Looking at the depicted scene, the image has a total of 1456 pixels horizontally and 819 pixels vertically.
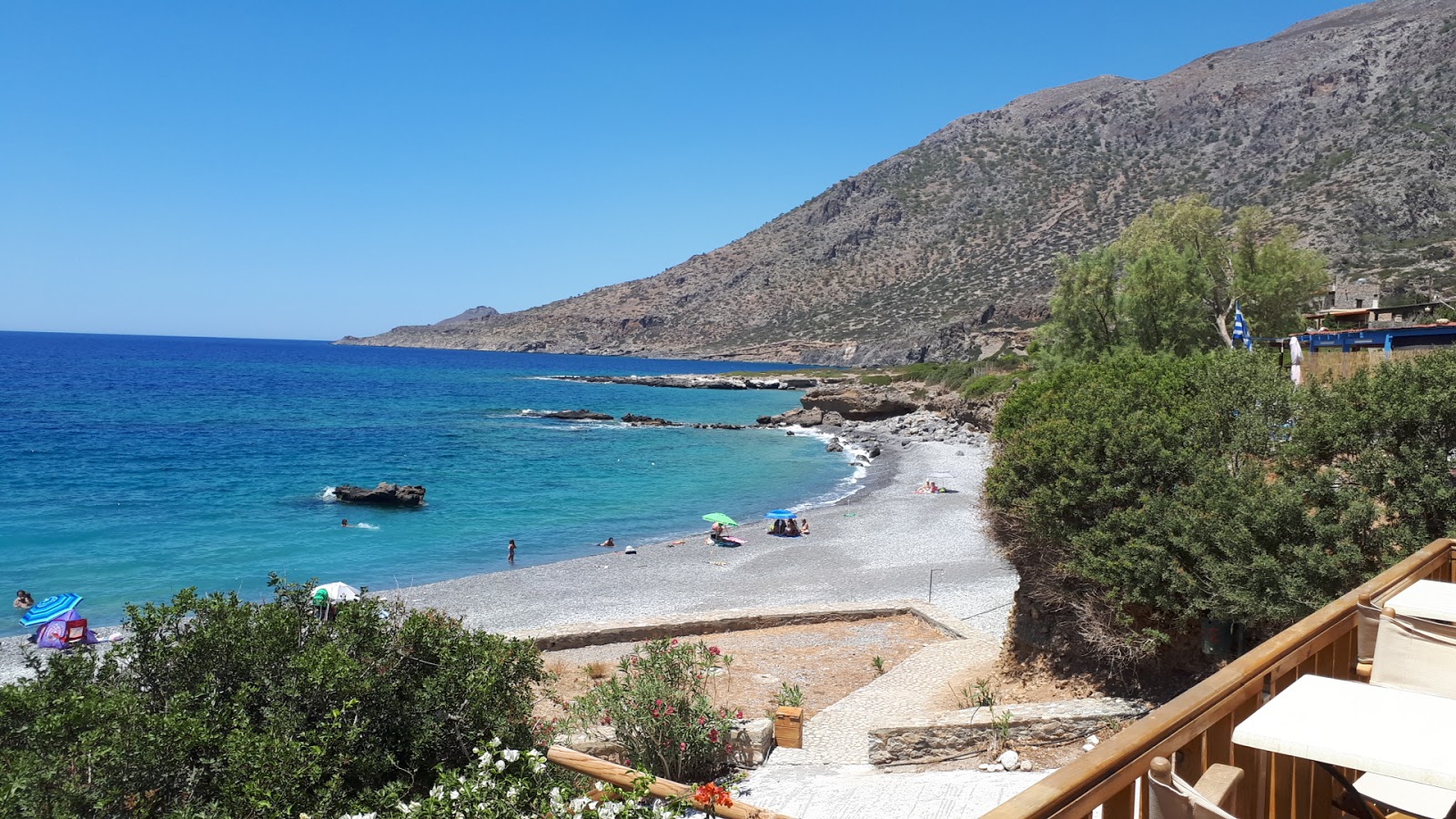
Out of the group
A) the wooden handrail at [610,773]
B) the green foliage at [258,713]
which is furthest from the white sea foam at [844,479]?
the green foliage at [258,713]

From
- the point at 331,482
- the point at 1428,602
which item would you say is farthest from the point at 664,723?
the point at 331,482

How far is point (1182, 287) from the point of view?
2633 cm

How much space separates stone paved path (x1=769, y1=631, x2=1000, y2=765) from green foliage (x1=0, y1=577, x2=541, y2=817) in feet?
17.1

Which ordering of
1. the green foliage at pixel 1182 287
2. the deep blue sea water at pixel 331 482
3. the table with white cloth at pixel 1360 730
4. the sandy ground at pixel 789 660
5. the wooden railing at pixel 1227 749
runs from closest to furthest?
the wooden railing at pixel 1227 749 → the table with white cloth at pixel 1360 730 → the sandy ground at pixel 789 660 → the deep blue sea water at pixel 331 482 → the green foliage at pixel 1182 287

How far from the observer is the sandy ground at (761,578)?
20.1 meters

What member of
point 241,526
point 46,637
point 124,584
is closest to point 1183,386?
point 46,637

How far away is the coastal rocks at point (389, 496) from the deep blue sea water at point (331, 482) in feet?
2.12

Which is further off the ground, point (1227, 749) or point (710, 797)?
point (1227, 749)

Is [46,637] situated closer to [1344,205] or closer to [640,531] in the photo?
[640,531]

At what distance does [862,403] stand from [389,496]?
42.4 m

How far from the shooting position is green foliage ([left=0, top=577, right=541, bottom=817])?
4.97 m

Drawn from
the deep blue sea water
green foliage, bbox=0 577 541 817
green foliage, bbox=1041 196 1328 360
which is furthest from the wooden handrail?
green foliage, bbox=1041 196 1328 360

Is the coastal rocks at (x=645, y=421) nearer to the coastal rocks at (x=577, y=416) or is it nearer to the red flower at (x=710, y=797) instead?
the coastal rocks at (x=577, y=416)

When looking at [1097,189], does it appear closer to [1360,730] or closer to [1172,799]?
[1360,730]
